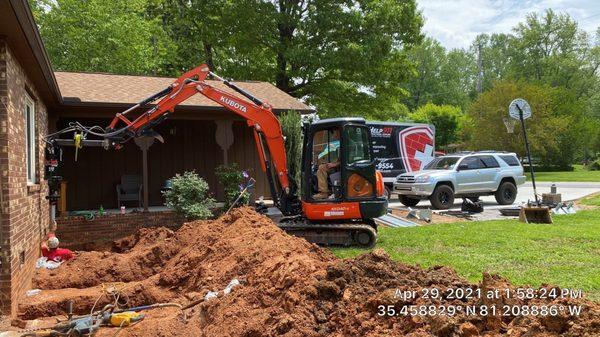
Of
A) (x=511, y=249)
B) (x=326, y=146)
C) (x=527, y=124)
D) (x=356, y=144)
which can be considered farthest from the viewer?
(x=527, y=124)

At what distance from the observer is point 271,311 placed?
4.36m

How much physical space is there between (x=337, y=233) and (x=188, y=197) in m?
3.79

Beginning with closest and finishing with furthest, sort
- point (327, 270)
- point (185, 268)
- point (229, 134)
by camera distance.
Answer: point (327, 270) → point (185, 268) → point (229, 134)

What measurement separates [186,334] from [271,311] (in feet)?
3.67

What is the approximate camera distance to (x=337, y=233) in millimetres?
9156

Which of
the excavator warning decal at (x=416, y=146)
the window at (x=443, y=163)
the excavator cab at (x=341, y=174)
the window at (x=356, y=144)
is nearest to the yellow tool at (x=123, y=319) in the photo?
the excavator cab at (x=341, y=174)

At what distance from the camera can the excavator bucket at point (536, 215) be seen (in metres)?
11.2

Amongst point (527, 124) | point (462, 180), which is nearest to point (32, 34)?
point (462, 180)

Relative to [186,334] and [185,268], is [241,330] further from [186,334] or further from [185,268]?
[185,268]

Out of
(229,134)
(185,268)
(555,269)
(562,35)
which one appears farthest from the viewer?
(562,35)

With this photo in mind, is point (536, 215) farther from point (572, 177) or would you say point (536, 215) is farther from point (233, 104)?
point (572, 177)

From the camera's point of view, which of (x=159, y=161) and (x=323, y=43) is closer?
(x=159, y=161)

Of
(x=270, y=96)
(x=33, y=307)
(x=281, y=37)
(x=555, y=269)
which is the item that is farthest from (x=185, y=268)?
(x=281, y=37)

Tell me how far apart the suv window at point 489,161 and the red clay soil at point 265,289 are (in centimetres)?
1069
